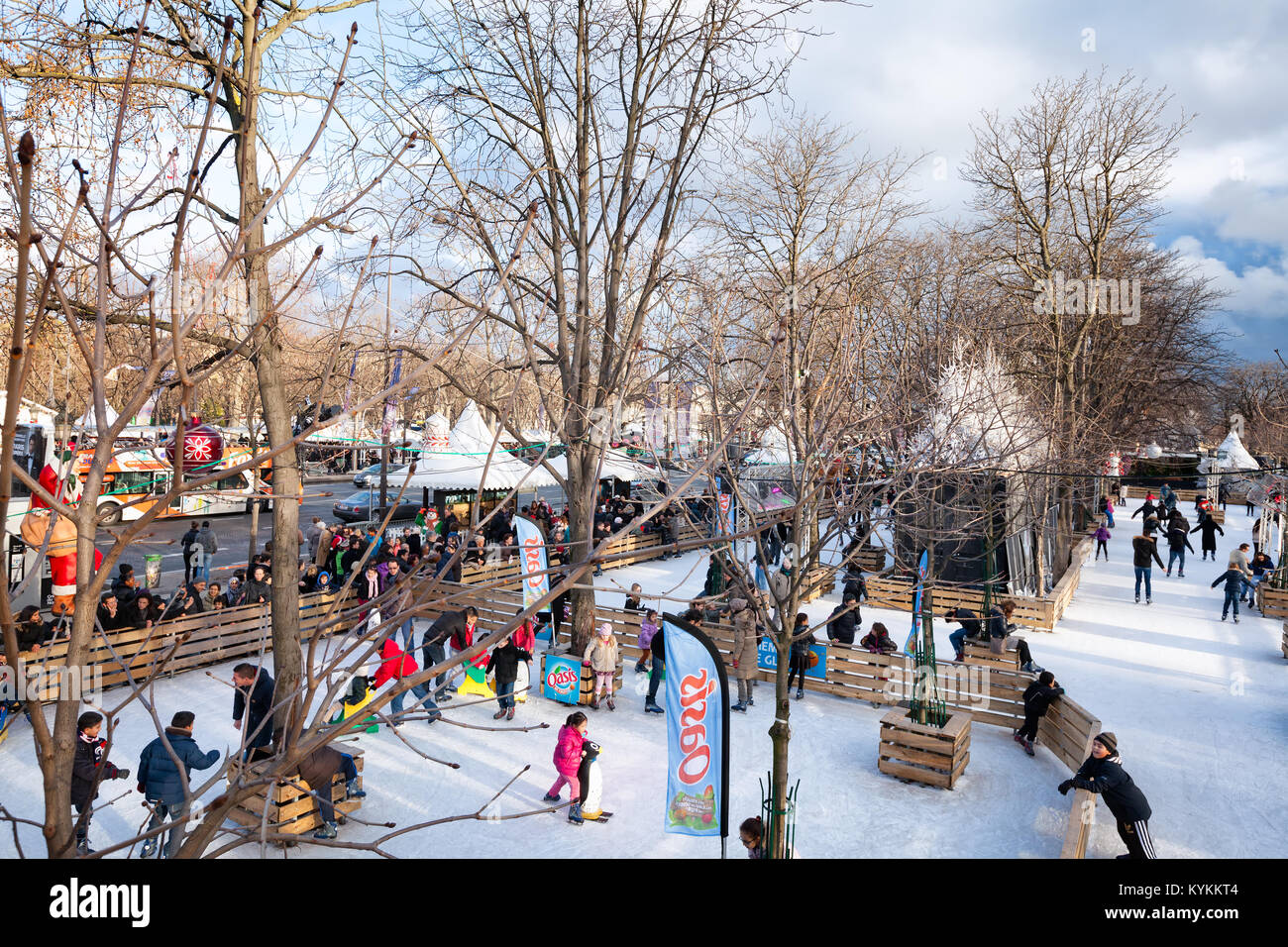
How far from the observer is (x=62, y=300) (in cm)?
181

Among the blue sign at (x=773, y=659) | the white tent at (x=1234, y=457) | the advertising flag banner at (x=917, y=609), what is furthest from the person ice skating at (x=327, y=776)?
the white tent at (x=1234, y=457)

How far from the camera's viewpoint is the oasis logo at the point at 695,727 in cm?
700

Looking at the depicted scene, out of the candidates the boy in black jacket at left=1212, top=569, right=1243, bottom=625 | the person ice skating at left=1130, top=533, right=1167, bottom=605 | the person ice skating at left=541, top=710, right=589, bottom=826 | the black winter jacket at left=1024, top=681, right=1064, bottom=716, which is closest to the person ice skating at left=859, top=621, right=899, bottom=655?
the black winter jacket at left=1024, top=681, right=1064, bottom=716

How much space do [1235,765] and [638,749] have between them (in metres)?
7.15

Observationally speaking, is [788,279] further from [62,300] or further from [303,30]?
[62,300]

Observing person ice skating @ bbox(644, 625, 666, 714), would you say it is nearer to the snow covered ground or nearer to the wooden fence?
the snow covered ground

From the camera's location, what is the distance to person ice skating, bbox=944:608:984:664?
526 inches

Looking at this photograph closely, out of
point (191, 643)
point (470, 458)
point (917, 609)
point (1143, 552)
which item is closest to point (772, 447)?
point (917, 609)

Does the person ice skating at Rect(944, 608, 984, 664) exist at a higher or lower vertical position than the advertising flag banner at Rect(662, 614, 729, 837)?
lower

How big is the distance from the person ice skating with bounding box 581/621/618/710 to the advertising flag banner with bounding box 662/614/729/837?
14.1 feet

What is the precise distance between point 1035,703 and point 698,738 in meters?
5.39

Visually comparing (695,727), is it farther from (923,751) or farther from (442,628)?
(923,751)
